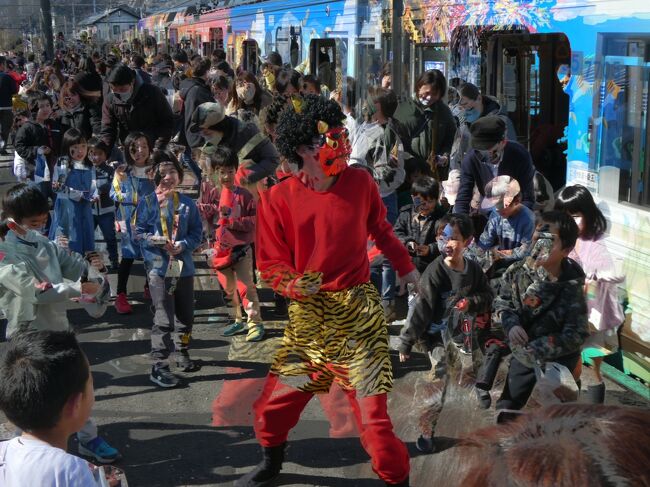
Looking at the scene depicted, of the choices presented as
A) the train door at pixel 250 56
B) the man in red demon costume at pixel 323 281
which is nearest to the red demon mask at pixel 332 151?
the man in red demon costume at pixel 323 281

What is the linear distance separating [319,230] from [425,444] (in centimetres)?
140

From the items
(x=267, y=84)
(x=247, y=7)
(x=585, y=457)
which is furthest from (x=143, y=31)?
(x=585, y=457)

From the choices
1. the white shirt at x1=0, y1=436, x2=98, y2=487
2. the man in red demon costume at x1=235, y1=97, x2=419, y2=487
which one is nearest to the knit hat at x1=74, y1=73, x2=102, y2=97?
the man in red demon costume at x1=235, y1=97, x2=419, y2=487

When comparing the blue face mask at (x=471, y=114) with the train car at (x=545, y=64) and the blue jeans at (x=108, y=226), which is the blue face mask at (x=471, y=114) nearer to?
the train car at (x=545, y=64)

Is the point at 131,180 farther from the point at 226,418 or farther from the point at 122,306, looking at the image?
the point at 226,418

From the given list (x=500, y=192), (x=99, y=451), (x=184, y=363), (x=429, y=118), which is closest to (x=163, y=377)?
(x=184, y=363)

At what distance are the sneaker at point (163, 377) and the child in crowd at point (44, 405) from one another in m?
2.87

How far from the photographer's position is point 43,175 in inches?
302

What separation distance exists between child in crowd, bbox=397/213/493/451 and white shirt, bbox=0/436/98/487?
2.56 meters

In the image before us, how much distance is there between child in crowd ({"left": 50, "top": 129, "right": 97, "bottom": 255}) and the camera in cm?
662

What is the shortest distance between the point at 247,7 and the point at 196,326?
1075 cm

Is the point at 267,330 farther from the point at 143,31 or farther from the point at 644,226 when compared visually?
the point at 143,31

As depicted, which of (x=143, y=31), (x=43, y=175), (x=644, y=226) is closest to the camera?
(x=644, y=226)

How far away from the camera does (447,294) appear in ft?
14.8
